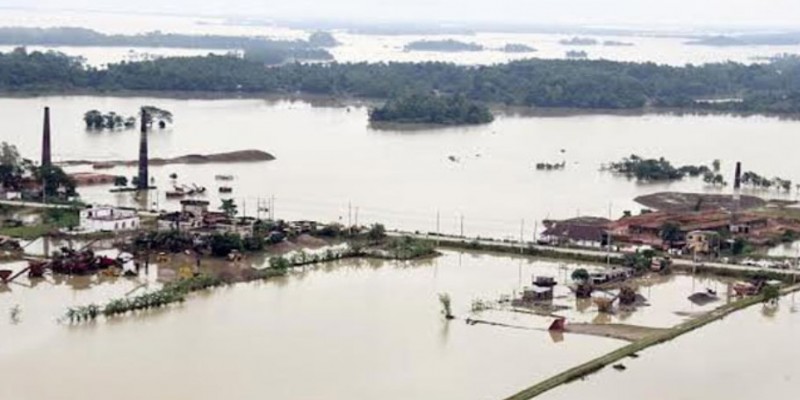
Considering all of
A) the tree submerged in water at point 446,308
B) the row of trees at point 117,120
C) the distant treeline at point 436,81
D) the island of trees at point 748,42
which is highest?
the island of trees at point 748,42

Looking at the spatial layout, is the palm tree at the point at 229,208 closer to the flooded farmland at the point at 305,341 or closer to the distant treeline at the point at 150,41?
the flooded farmland at the point at 305,341

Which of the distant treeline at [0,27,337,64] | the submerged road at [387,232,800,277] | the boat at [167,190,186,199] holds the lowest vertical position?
the submerged road at [387,232,800,277]

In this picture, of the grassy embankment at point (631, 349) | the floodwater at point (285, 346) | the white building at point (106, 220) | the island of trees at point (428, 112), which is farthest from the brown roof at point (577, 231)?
the island of trees at point (428, 112)

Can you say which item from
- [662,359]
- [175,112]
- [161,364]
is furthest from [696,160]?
[161,364]

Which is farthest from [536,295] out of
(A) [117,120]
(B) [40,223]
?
(A) [117,120]

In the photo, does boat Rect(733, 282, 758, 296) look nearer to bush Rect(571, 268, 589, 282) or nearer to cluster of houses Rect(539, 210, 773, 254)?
bush Rect(571, 268, 589, 282)

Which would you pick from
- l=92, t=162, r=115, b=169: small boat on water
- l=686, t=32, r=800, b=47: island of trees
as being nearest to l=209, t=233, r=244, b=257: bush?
l=92, t=162, r=115, b=169: small boat on water
